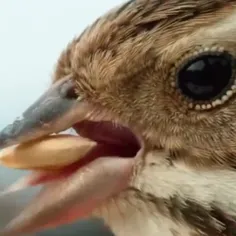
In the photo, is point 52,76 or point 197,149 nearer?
point 197,149

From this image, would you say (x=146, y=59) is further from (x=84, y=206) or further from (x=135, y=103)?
(x=84, y=206)

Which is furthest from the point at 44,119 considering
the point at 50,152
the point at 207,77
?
the point at 207,77

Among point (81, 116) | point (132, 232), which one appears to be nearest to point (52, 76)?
point (81, 116)

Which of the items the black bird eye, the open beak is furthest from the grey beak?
the black bird eye

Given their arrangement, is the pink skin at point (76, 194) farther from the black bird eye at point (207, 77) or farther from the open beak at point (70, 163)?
the black bird eye at point (207, 77)

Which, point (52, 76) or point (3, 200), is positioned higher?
point (52, 76)

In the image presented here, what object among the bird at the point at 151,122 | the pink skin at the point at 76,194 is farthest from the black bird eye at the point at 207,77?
the pink skin at the point at 76,194
